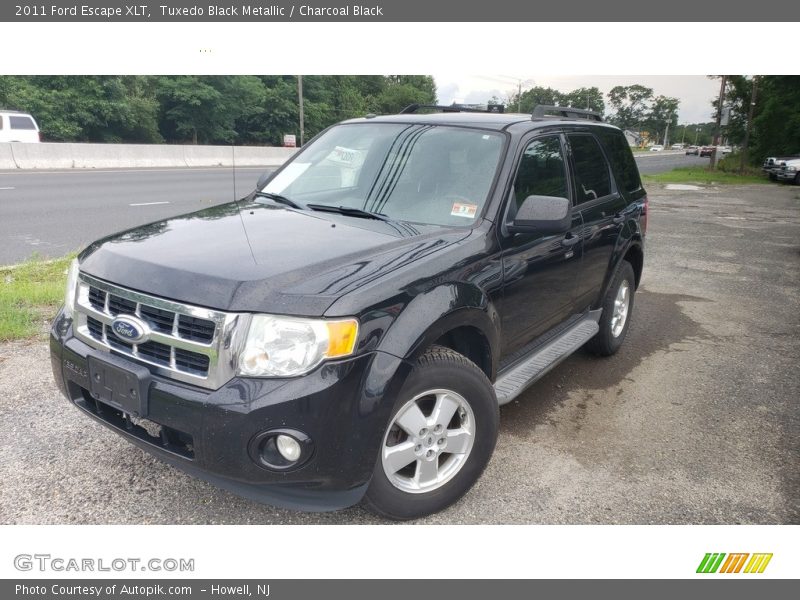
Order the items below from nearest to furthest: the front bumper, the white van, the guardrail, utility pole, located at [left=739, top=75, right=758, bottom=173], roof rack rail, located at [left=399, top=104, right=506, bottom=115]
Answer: the front bumper < roof rack rail, located at [left=399, top=104, right=506, bottom=115] < the guardrail < the white van < utility pole, located at [left=739, top=75, right=758, bottom=173]

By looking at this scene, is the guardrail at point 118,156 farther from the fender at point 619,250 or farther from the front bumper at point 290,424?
the front bumper at point 290,424

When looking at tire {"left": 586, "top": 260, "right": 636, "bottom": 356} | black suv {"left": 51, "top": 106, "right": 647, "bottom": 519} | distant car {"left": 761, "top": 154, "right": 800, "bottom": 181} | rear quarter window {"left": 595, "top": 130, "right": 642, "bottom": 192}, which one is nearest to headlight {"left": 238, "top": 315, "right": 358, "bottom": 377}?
black suv {"left": 51, "top": 106, "right": 647, "bottom": 519}

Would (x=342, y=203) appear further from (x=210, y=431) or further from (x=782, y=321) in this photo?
(x=782, y=321)

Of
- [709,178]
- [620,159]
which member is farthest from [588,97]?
[620,159]

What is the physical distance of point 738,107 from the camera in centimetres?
3409

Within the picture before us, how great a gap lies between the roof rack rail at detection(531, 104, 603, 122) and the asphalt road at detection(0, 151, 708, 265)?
5962mm

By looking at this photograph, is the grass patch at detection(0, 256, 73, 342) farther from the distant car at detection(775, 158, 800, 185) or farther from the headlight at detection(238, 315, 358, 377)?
Result: the distant car at detection(775, 158, 800, 185)

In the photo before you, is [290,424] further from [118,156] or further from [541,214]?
[118,156]

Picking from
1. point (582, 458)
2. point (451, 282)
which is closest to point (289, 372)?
point (451, 282)

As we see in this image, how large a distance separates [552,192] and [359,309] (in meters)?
2.00

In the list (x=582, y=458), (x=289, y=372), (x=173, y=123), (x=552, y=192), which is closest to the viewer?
(x=289, y=372)

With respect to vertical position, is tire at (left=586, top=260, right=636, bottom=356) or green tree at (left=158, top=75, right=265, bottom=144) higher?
green tree at (left=158, top=75, right=265, bottom=144)

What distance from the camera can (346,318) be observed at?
90.4 inches

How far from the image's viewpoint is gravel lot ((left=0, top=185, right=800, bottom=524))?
2883 mm
